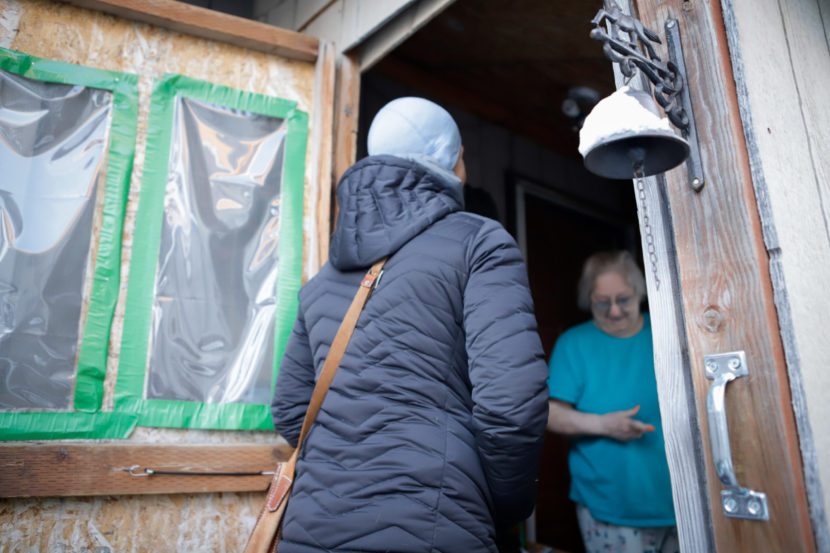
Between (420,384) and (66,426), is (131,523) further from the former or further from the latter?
(420,384)

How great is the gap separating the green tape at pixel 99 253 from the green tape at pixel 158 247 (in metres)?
0.06

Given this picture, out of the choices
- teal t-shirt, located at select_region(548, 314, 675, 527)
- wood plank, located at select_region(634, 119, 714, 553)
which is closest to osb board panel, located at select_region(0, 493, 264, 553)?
teal t-shirt, located at select_region(548, 314, 675, 527)

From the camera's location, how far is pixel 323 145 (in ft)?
7.39

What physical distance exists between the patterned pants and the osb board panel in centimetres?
118

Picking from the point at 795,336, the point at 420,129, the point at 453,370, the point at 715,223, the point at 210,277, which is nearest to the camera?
the point at 795,336

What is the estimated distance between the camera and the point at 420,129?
1.67 m

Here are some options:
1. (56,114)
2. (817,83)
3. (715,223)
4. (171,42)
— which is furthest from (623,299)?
(56,114)

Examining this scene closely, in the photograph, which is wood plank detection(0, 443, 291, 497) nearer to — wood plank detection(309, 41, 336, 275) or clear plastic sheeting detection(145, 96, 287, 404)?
clear plastic sheeting detection(145, 96, 287, 404)

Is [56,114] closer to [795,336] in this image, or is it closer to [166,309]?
[166,309]

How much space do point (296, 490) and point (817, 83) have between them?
1.57 m

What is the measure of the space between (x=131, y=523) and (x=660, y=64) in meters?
1.86

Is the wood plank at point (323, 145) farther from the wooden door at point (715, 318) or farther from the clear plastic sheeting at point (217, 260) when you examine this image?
the wooden door at point (715, 318)

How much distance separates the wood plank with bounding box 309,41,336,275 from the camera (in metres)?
2.17

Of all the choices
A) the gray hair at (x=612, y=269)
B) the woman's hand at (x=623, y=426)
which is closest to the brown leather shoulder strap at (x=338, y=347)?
the woman's hand at (x=623, y=426)
